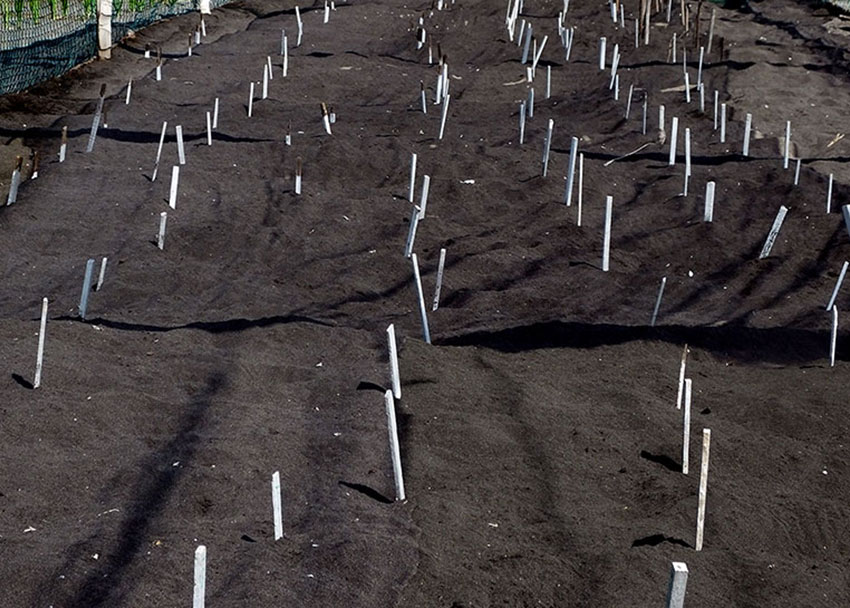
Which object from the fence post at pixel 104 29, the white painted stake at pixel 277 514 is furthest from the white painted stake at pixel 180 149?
the white painted stake at pixel 277 514

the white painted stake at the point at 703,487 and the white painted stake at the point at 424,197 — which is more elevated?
the white painted stake at the point at 703,487

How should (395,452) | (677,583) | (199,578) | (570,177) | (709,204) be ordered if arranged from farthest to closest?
(570,177) < (709,204) < (395,452) < (199,578) < (677,583)

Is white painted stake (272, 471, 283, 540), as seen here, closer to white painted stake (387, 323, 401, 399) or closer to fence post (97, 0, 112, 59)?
white painted stake (387, 323, 401, 399)

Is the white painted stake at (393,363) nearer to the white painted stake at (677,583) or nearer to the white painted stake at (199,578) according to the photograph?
the white painted stake at (199,578)

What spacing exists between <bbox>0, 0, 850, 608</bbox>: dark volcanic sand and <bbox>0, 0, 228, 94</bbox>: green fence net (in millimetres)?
1032

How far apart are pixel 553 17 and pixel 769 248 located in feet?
32.6

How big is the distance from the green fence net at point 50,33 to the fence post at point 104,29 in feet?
0.56

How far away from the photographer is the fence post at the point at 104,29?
43.8 feet

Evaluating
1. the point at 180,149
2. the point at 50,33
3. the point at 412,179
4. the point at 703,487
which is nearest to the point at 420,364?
the point at 703,487

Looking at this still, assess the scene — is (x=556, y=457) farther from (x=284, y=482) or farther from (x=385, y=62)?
(x=385, y=62)

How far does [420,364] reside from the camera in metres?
5.05

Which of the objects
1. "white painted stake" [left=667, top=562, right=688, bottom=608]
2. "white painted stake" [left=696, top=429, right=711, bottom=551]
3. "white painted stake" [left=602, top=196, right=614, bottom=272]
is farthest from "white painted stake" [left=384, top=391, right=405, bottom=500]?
"white painted stake" [left=602, top=196, right=614, bottom=272]

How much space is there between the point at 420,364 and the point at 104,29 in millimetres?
9585

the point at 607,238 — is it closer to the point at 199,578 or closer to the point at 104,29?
the point at 199,578
